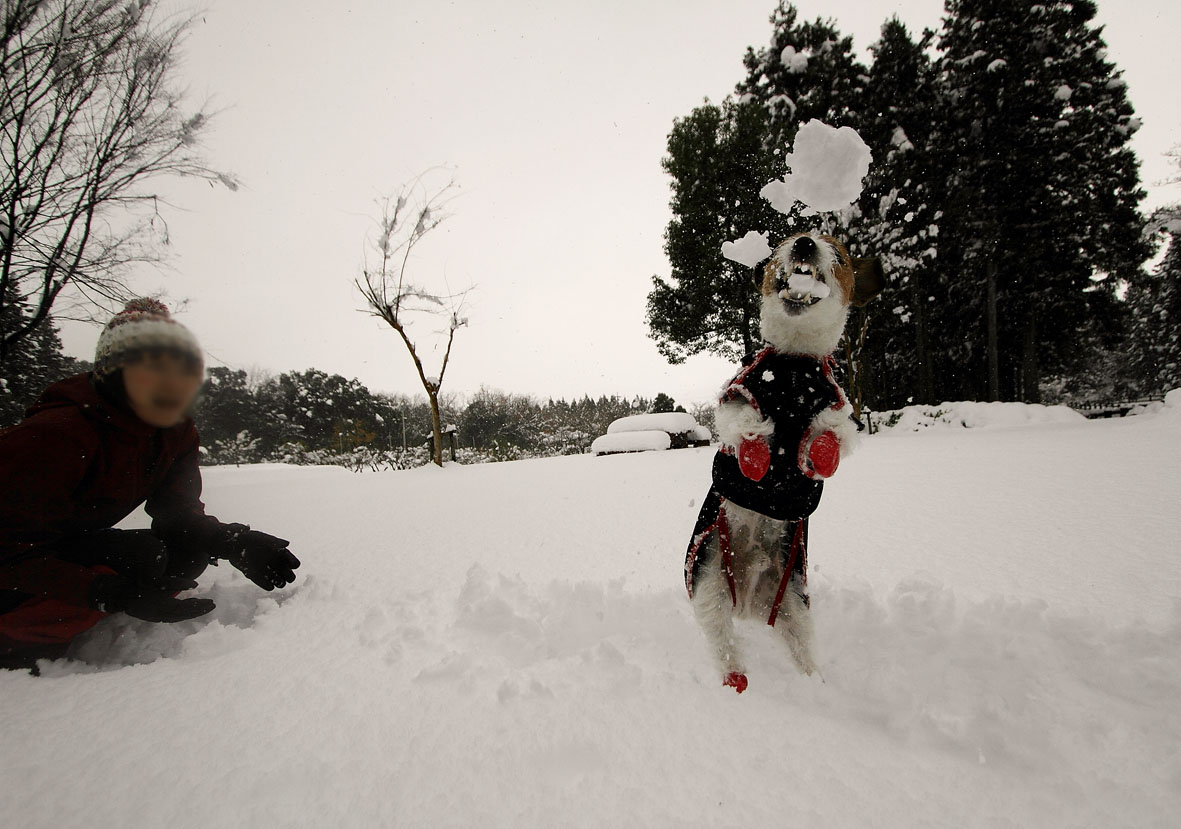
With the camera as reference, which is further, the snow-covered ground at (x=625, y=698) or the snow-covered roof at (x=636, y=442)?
the snow-covered roof at (x=636, y=442)

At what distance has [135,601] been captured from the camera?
1.46 meters

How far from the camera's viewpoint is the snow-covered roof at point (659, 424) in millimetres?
14015

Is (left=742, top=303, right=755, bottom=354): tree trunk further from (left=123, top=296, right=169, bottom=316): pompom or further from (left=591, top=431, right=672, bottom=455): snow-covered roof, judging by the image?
(left=123, top=296, right=169, bottom=316): pompom

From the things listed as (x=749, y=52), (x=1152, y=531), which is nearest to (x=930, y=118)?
(x=749, y=52)

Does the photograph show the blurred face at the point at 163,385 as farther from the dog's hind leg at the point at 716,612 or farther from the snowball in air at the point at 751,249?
the snowball in air at the point at 751,249

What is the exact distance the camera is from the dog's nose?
1.52 meters

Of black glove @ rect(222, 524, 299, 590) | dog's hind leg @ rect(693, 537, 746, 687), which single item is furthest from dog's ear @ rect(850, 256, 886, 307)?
black glove @ rect(222, 524, 299, 590)

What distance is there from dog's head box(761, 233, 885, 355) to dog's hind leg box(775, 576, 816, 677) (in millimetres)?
840

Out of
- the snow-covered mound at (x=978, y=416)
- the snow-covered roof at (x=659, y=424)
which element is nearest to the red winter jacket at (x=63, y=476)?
the snow-covered mound at (x=978, y=416)

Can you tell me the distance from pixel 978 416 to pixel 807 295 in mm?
10873

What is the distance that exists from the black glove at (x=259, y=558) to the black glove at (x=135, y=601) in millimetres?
235

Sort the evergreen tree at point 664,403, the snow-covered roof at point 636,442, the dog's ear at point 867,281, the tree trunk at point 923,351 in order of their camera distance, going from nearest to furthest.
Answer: the dog's ear at point 867,281
the snow-covered roof at point 636,442
the tree trunk at point 923,351
the evergreen tree at point 664,403

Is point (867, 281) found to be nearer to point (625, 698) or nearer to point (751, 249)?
point (751, 249)

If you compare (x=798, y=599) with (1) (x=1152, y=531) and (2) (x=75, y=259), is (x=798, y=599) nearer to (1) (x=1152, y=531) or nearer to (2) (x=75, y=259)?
(1) (x=1152, y=531)
